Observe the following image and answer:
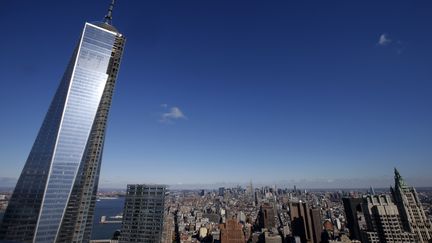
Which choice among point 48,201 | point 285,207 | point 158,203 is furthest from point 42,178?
point 285,207

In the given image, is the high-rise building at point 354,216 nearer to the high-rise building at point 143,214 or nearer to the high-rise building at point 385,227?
the high-rise building at point 385,227

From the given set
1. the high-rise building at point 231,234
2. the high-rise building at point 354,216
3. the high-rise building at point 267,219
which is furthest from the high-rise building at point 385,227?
the high-rise building at point 267,219

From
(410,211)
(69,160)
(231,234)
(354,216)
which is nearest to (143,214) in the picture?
(69,160)

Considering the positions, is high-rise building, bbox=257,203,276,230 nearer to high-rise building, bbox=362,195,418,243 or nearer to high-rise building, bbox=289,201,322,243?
high-rise building, bbox=289,201,322,243

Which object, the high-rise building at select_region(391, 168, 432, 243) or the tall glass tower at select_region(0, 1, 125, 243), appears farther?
the high-rise building at select_region(391, 168, 432, 243)

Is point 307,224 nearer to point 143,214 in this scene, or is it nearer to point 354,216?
point 354,216

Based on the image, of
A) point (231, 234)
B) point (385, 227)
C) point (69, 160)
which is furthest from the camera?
point (231, 234)

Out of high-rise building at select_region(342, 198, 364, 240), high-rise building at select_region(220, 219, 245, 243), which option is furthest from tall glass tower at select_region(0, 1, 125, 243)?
high-rise building at select_region(342, 198, 364, 240)
